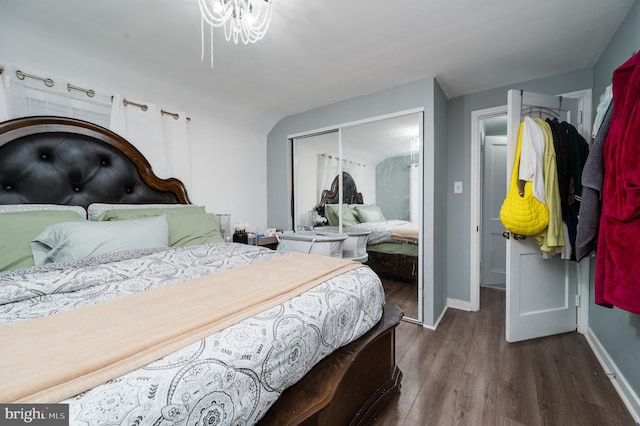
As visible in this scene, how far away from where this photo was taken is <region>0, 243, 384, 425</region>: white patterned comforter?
1.78 ft

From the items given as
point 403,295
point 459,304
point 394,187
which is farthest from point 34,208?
point 459,304

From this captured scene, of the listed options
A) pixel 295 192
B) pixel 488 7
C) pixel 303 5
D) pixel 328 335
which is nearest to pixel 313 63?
pixel 303 5

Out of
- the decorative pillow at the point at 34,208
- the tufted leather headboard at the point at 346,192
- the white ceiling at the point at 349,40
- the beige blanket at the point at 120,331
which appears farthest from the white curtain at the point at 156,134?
the beige blanket at the point at 120,331

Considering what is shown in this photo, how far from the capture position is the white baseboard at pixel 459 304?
2759 mm

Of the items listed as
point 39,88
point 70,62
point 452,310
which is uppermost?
point 70,62

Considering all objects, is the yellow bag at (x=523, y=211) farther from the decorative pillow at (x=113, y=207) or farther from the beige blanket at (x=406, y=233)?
the decorative pillow at (x=113, y=207)

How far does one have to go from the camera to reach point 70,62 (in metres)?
1.85

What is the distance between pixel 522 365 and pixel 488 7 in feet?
7.61

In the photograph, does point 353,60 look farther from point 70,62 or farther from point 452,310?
point 452,310

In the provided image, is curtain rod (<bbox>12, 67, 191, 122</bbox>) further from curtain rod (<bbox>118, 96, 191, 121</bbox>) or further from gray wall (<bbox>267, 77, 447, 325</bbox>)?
gray wall (<bbox>267, 77, 447, 325</bbox>)

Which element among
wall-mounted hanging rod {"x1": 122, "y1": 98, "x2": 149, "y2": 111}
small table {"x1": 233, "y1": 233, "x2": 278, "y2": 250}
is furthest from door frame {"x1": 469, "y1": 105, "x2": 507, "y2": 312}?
wall-mounted hanging rod {"x1": 122, "y1": 98, "x2": 149, "y2": 111}

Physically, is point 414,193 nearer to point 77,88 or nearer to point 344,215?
point 344,215

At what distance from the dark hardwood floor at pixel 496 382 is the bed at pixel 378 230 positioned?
65 cm

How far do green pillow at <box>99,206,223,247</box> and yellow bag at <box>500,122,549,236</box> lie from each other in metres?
2.22
